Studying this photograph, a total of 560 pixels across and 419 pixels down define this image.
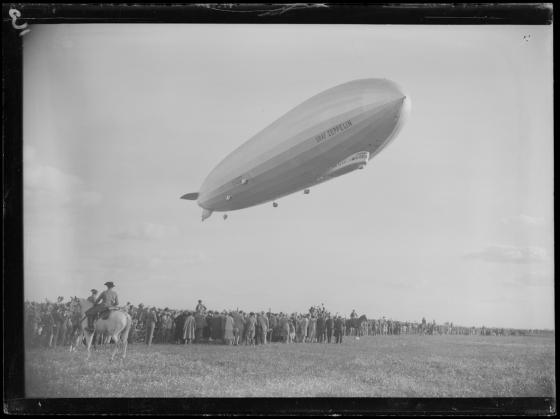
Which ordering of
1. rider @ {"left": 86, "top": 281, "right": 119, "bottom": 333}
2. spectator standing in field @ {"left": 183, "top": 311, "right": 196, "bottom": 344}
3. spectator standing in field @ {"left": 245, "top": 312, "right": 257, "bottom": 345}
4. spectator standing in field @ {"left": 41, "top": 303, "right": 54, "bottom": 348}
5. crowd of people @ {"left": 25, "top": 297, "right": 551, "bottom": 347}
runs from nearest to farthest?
1. spectator standing in field @ {"left": 41, "top": 303, "right": 54, "bottom": 348}
2. crowd of people @ {"left": 25, "top": 297, "right": 551, "bottom": 347}
3. rider @ {"left": 86, "top": 281, "right": 119, "bottom": 333}
4. spectator standing in field @ {"left": 183, "top": 311, "right": 196, "bottom": 344}
5. spectator standing in field @ {"left": 245, "top": 312, "right": 257, "bottom": 345}

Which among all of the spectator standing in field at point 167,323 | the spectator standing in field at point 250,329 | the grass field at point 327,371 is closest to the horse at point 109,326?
the grass field at point 327,371

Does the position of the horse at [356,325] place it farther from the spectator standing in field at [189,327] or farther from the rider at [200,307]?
the spectator standing in field at [189,327]

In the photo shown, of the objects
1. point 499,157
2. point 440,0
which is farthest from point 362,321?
point 440,0

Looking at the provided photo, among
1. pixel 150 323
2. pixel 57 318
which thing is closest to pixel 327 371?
pixel 150 323

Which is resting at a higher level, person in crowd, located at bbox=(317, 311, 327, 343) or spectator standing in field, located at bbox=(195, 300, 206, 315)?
spectator standing in field, located at bbox=(195, 300, 206, 315)

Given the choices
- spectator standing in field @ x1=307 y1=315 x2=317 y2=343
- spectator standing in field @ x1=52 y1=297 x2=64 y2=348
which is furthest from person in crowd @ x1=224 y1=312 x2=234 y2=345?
spectator standing in field @ x1=52 y1=297 x2=64 y2=348

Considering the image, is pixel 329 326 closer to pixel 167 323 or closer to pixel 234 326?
pixel 234 326

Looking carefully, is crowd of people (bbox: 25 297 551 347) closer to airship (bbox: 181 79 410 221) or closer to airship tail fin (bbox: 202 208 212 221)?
airship tail fin (bbox: 202 208 212 221)
